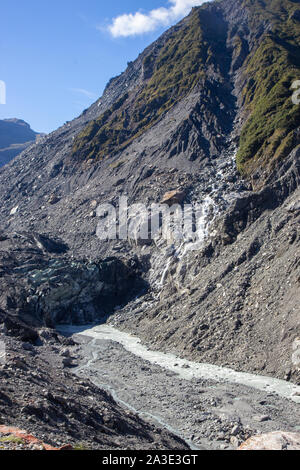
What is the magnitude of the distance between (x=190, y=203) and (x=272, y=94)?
2178 centimetres

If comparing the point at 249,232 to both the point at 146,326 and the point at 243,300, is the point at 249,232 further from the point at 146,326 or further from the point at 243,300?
the point at 146,326

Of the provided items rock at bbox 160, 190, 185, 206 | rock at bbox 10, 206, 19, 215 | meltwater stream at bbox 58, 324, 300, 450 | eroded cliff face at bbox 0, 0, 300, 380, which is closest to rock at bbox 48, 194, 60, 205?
eroded cliff face at bbox 0, 0, 300, 380

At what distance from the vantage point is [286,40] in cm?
7362

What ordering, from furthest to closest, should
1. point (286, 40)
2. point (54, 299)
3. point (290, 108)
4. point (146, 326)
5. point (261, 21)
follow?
point (261, 21) → point (286, 40) → point (290, 108) → point (54, 299) → point (146, 326)

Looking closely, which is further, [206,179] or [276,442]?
[206,179]

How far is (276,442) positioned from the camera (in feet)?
33.8

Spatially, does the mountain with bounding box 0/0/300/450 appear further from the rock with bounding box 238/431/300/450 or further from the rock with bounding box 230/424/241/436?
the rock with bounding box 238/431/300/450

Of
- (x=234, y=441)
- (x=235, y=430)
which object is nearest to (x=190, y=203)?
(x=235, y=430)

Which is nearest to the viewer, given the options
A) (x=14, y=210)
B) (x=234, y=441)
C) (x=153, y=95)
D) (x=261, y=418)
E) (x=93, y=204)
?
(x=234, y=441)

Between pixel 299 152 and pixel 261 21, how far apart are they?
67.1 m

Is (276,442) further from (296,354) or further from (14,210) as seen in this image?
(14,210)

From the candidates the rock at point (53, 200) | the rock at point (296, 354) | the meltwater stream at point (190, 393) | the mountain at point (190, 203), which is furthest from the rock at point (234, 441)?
the rock at point (53, 200)

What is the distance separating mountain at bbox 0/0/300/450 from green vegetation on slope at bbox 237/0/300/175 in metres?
0.27

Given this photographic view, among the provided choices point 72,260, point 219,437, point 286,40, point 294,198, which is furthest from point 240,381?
point 286,40
